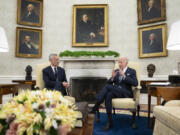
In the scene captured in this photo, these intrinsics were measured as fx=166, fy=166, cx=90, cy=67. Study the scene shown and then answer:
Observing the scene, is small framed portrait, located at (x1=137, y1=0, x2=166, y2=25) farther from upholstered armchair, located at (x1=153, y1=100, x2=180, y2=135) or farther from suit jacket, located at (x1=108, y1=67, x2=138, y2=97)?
upholstered armchair, located at (x1=153, y1=100, x2=180, y2=135)

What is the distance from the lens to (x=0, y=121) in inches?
35.1

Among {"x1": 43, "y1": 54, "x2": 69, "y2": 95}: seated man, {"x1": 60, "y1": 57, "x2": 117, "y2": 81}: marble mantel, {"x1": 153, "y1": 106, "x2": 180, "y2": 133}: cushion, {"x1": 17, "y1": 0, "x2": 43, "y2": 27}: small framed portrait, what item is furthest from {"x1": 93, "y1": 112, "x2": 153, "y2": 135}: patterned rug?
{"x1": 17, "y1": 0, "x2": 43, "y2": 27}: small framed portrait

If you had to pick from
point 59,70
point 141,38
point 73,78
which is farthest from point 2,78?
point 141,38

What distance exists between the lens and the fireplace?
5668mm

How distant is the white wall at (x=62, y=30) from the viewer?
561 cm

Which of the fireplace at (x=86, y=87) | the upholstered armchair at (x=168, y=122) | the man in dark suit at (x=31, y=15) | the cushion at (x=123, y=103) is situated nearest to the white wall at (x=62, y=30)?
the man in dark suit at (x=31, y=15)

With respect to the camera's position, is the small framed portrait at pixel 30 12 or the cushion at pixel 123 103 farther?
the small framed portrait at pixel 30 12

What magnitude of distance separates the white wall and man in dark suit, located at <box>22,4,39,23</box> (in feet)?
1.03

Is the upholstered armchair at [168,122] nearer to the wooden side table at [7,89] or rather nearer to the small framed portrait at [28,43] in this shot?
the wooden side table at [7,89]

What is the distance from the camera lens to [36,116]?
2.74 ft

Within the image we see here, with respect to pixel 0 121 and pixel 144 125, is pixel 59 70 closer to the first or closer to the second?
pixel 144 125

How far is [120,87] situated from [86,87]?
2.38 meters

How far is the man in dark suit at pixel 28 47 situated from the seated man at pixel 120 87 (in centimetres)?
328

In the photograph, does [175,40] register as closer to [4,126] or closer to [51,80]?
[51,80]
